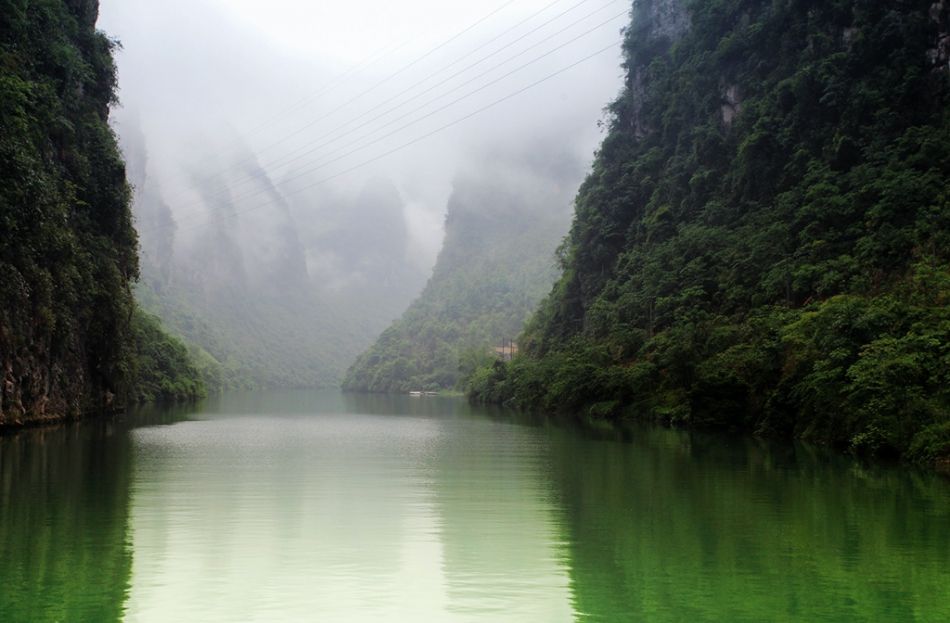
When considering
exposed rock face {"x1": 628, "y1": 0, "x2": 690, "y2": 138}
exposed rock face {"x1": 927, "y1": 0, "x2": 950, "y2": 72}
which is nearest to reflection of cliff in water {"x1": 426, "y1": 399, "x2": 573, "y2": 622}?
exposed rock face {"x1": 927, "y1": 0, "x2": 950, "y2": 72}

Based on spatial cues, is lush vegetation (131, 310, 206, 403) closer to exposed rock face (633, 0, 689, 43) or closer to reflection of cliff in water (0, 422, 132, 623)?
reflection of cliff in water (0, 422, 132, 623)

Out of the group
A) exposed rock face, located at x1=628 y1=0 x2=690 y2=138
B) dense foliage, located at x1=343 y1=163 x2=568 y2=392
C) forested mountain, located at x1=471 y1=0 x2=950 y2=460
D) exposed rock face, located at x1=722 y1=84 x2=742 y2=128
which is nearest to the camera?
forested mountain, located at x1=471 y1=0 x2=950 y2=460

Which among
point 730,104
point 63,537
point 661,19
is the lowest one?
point 63,537

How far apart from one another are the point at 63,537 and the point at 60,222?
26.4 metres

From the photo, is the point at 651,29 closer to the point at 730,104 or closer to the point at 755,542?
the point at 730,104

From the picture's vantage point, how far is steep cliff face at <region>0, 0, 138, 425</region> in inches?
1142

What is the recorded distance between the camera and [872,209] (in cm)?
4100

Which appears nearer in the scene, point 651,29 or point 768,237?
point 768,237

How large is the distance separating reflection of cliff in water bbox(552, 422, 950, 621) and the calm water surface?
1.6 inches

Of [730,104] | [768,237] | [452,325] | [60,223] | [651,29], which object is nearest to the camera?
[60,223]

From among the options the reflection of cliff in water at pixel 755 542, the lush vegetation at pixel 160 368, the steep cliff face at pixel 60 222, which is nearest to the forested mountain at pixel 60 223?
the steep cliff face at pixel 60 222

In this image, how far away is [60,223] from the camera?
111 ft

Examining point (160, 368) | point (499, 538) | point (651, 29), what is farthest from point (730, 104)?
point (499, 538)

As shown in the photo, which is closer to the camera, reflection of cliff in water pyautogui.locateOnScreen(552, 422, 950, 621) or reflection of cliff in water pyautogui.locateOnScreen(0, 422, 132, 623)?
reflection of cliff in water pyautogui.locateOnScreen(0, 422, 132, 623)
